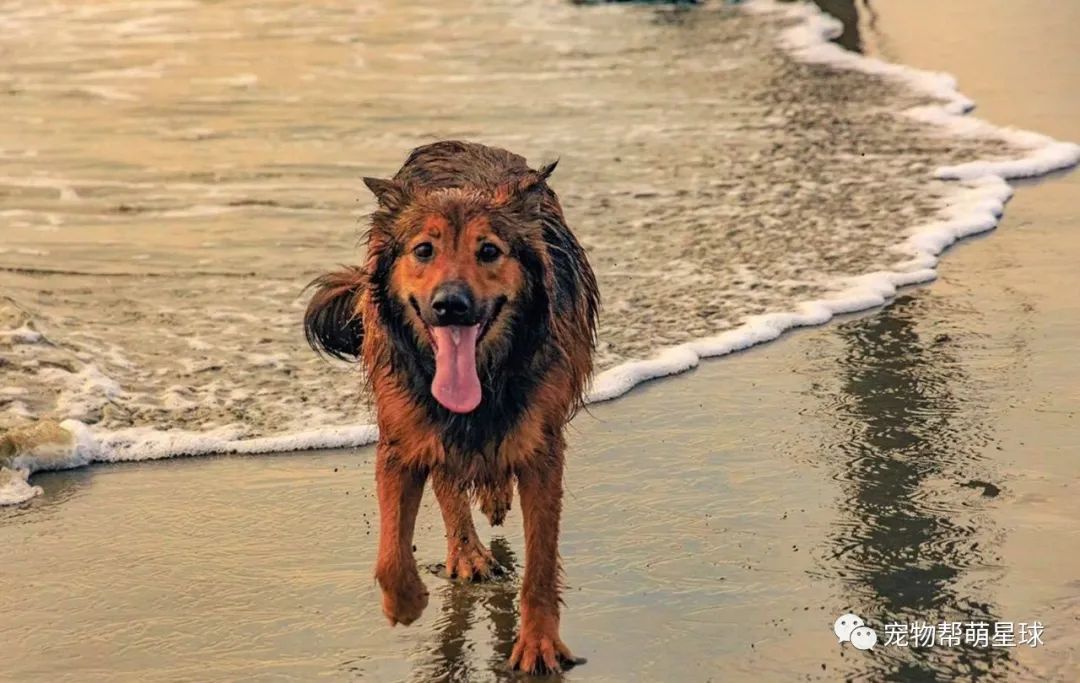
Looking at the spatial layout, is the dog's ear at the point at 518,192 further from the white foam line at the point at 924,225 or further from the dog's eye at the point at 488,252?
the white foam line at the point at 924,225

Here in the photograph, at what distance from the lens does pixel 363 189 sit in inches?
478

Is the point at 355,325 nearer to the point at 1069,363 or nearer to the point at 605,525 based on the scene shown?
the point at 605,525

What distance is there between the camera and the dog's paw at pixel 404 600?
523 cm

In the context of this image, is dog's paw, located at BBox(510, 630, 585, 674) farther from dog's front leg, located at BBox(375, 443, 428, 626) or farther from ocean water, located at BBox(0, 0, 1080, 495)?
ocean water, located at BBox(0, 0, 1080, 495)

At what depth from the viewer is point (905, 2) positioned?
22859 mm

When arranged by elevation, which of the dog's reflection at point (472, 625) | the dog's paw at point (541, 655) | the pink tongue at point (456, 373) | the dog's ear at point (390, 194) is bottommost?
the dog's reflection at point (472, 625)

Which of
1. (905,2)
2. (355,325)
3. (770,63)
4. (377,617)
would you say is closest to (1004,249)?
(355,325)

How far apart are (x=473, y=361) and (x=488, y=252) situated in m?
0.34

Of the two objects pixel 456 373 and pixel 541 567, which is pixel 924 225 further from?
pixel 456 373

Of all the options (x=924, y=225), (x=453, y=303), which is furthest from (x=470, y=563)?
(x=924, y=225)

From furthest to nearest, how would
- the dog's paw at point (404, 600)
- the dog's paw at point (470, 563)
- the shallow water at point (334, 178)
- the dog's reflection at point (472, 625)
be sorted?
1. the shallow water at point (334, 178)
2. the dog's paw at point (470, 563)
3. the dog's paw at point (404, 600)
4. the dog's reflection at point (472, 625)

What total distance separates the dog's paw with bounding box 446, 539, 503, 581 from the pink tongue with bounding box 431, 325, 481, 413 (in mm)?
882

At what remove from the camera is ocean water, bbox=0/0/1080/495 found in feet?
26.8

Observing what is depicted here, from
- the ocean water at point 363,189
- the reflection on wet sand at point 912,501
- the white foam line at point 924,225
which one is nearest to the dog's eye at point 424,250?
the reflection on wet sand at point 912,501
